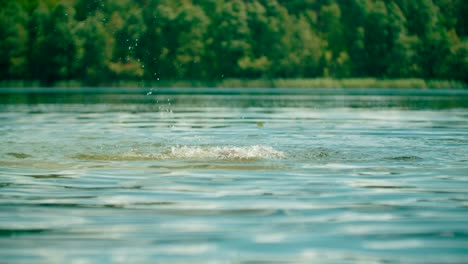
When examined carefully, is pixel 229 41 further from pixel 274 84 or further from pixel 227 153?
pixel 227 153

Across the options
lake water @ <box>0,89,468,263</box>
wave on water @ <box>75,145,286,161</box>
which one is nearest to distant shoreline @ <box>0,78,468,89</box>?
lake water @ <box>0,89,468,263</box>

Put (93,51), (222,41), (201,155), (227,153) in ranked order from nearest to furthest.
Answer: (227,153)
(201,155)
(93,51)
(222,41)

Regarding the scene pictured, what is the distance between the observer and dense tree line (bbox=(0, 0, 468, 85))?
10069 cm

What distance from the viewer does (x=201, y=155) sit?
18469 mm

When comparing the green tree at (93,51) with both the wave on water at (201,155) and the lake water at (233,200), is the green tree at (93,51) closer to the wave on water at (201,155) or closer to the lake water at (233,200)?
the lake water at (233,200)

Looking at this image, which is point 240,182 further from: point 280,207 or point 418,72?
point 418,72

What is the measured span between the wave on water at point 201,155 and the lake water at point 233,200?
3cm

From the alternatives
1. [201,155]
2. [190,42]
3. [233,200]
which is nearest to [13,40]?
[190,42]

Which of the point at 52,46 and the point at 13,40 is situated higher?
the point at 13,40

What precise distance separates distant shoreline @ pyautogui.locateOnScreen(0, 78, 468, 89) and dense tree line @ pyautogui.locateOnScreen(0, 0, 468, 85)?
2.78ft

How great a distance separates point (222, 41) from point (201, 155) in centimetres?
9022

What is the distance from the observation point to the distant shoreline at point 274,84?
94.8m

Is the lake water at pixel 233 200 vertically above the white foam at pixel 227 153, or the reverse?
the lake water at pixel 233 200

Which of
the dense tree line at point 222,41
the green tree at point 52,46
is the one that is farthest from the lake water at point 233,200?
the dense tree line at point 222,41
